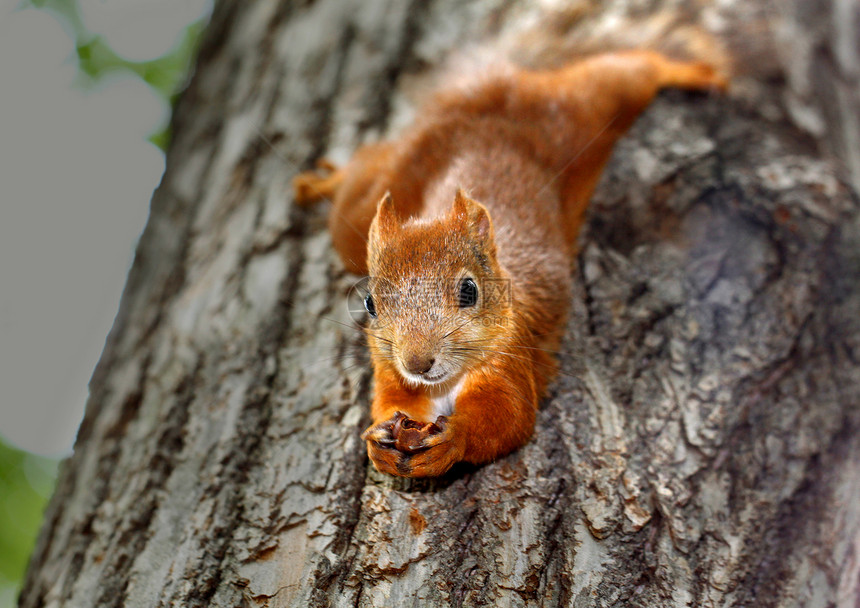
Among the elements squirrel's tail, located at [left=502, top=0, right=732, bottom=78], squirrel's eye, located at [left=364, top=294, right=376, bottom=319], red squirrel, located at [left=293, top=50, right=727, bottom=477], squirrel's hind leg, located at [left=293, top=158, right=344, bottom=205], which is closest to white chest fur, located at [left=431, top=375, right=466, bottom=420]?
red squirrel, located at [left=293, top=50, right=727, bottom=477]

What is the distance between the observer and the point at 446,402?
2295 mm

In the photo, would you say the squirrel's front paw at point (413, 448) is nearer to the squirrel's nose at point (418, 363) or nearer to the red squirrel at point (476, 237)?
the red squirrel at point (476, 237)

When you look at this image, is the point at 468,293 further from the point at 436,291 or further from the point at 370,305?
the point at 370,305

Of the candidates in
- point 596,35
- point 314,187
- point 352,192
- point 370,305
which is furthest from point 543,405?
point 596,35

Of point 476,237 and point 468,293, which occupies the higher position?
point 476,237

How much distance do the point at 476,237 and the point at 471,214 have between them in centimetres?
8

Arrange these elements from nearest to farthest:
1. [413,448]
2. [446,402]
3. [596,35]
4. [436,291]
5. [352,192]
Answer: [413,448] < [436,291] < [446,402] < [352,192] < [596,35]

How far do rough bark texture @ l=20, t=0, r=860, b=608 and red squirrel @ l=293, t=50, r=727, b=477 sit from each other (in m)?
0.12

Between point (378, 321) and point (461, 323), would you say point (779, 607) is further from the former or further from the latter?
point (378, 321)

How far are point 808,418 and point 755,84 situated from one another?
1748 millimetres

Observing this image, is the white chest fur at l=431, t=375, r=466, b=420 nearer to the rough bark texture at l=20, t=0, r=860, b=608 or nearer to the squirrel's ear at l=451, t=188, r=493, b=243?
the rough bark texture at l=20, t=0, r=860, b=608

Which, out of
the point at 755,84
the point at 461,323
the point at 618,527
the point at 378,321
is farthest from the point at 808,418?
the point at 755,84

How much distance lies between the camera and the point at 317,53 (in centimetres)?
348

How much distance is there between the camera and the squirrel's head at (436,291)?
2037 millimetres
